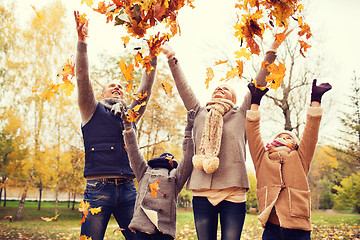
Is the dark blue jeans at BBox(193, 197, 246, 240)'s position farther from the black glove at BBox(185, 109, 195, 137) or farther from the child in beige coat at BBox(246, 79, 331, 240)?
the black glove at BBox(185, 109, 195, 137)

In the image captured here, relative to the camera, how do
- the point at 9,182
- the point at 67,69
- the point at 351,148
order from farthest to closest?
the point at 351,148
the point at 9,182
the point at 67,69

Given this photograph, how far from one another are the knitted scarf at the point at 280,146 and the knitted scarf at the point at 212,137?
519 mm

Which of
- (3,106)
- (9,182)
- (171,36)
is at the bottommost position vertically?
(9,182)

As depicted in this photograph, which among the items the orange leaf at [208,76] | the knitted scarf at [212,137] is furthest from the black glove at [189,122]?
the orange leaf at [208,76]

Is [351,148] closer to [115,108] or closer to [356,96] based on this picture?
[356,96]

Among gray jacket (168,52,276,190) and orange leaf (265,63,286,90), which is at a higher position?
orange leaf (265,63,286,90)

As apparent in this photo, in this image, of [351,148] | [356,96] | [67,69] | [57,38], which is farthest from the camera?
[356,96]

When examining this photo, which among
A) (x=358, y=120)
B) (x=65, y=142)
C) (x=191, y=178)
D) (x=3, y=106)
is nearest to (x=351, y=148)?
(x=358, y=120)

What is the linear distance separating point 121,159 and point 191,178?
638 millimetres

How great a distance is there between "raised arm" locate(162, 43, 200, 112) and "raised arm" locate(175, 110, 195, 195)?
0.23m

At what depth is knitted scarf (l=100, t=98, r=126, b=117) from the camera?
263 cm

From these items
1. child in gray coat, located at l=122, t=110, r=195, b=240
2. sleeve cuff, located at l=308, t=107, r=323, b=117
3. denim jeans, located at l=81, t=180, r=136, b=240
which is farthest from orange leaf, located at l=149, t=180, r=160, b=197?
sleeve cuff, located at l=308, t=107, r=323, b=117

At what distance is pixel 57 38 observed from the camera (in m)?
17.0

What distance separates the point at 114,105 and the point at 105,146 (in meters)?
0.39
